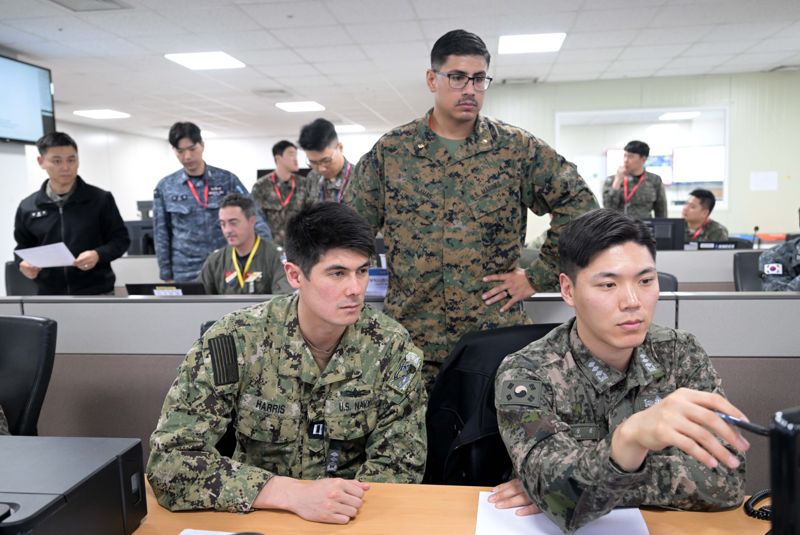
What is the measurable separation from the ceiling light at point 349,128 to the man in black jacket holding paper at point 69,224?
9.44m

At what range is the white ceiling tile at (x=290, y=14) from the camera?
441cm

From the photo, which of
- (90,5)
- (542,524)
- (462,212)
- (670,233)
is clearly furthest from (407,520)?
(90,5)

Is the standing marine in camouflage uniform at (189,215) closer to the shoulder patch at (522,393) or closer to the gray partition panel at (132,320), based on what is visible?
the gray partition panel at (132,320)

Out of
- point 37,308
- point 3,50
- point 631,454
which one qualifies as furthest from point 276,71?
point 631,454

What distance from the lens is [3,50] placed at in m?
5.36

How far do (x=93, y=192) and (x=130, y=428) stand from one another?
139 cm

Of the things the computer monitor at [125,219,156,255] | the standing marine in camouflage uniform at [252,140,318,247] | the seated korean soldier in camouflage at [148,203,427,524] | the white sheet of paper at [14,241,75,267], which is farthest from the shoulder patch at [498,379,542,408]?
the computer monitor at [125,219,156,255]

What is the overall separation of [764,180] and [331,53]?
5.74 m

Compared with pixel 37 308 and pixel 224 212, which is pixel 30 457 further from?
pixel 224 212

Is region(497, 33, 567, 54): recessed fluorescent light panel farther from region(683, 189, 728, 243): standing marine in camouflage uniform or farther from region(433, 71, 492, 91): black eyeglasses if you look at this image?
region(433, 71, 492, 91): black eyeglasses

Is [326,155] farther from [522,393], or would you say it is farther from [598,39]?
[598,39]

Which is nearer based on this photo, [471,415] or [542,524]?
[542,524]

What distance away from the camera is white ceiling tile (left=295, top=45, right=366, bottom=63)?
223 inches

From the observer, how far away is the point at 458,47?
1.74m
